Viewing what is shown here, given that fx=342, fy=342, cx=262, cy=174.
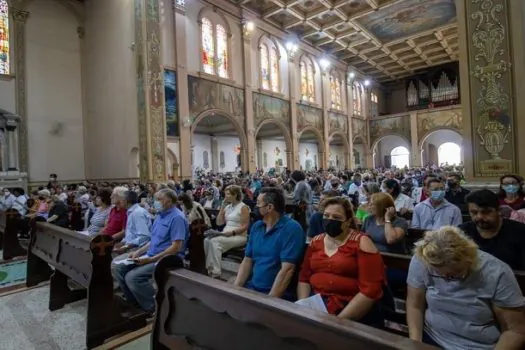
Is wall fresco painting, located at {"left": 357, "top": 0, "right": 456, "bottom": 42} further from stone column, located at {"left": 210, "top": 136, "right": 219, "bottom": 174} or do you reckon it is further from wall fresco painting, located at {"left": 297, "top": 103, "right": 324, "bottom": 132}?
stone column, located at {"left": 210, "top": 136, "right": 219, "bottom": 174}

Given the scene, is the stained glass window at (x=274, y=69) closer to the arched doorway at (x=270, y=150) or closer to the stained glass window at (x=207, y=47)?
the arched doorway at (x=270, y=150)

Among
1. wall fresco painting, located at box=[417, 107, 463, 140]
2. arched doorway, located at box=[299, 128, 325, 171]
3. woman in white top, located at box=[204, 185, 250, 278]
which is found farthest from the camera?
arched doorway, located at box=[299, 128, 325, 171]

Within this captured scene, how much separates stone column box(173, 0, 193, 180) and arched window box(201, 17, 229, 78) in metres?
1.18

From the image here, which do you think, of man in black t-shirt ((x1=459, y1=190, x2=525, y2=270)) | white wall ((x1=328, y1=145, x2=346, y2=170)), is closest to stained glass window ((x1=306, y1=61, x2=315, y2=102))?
white wall ((x1=328, y1=145, x2=346, y2=170))

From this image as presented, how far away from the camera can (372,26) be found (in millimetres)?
18172

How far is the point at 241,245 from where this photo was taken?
15.2ft

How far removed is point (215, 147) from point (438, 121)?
15.0 m

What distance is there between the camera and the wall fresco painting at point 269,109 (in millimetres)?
15906

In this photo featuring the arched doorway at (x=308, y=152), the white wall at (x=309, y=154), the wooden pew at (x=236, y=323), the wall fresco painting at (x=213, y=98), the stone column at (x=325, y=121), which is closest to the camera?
the wooden pew at (x=236, y=323)

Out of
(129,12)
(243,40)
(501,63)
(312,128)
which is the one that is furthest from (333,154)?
(501,63)

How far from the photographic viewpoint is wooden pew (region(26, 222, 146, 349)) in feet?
10.1

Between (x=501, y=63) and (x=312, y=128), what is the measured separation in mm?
15002

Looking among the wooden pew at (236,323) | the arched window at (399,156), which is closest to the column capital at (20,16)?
the wooden pew at (236,323)

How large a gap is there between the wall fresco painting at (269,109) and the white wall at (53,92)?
745 centimetres
